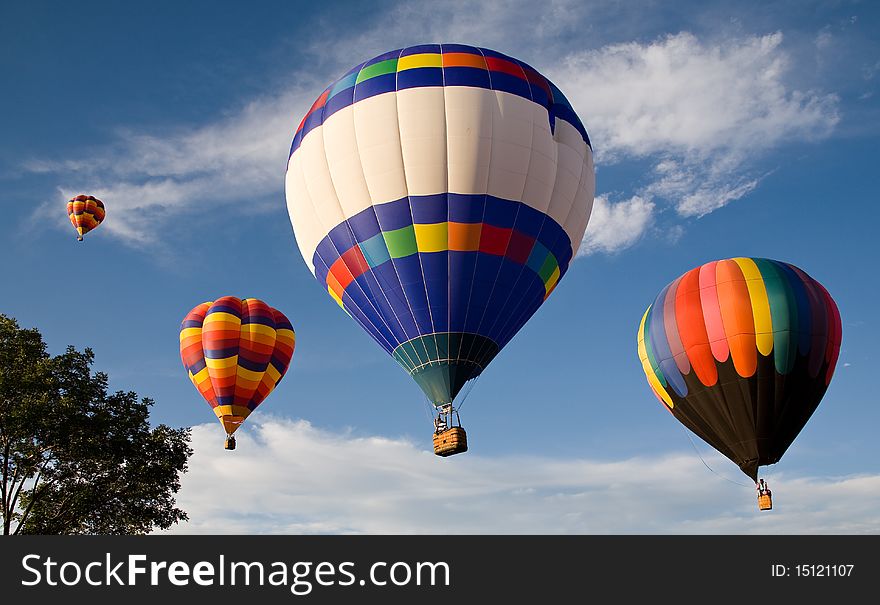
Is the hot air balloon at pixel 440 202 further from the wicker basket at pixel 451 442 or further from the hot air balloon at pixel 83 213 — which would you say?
the hot air balloon at pixel 83 213

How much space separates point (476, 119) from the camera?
2100cm

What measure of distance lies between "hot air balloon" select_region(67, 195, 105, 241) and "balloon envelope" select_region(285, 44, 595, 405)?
20.1 meters

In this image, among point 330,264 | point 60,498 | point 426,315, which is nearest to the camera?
point 426,315

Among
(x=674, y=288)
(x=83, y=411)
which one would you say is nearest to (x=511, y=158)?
(x=674, y=288)

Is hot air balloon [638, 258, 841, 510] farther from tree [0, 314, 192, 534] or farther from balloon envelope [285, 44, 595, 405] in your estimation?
tree [0, 314, 192, 534]

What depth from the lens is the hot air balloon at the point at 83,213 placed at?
38.2 metres

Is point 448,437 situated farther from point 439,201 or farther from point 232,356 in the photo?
point 232,356

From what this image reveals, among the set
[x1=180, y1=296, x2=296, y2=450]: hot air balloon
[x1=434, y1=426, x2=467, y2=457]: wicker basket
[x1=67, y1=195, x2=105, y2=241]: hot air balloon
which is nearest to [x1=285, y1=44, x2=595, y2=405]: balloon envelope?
[x1=434, y1=426, x2=467, y2=457]: wicker basket

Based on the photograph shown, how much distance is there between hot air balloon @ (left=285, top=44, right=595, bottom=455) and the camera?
20.6m

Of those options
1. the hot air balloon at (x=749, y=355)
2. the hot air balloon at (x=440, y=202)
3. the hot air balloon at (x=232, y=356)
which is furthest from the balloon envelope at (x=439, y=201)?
the hot air balloon at (x=232, y=356)

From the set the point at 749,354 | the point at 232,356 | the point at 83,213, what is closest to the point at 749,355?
the point at 749,354

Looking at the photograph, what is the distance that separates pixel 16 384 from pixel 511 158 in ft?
48.8

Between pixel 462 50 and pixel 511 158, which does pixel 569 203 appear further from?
pixel 462 50

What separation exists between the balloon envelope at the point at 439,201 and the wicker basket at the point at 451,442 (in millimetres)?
1032
